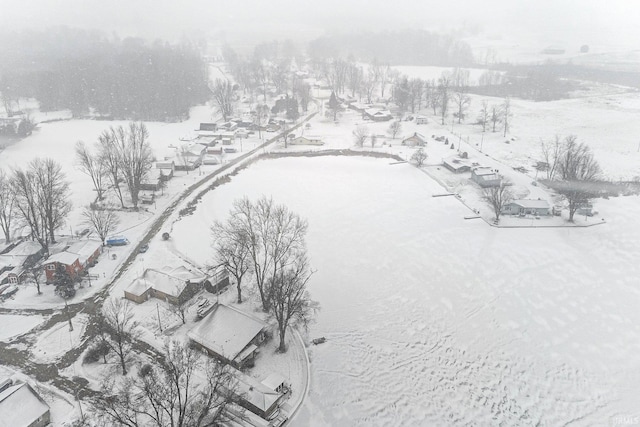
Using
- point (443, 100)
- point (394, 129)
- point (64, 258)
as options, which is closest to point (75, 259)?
point (64, 258)

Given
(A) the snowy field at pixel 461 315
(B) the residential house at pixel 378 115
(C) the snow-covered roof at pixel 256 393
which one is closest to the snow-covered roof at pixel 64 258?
(A) the snowy field at pixel 461 315

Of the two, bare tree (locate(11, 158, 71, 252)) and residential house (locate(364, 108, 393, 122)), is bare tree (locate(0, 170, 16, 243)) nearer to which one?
bare tree (locate(11, 158, 71, 252))

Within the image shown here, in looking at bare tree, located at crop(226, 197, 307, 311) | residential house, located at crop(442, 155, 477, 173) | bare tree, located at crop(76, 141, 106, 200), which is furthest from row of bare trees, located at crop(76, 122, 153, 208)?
residential house, located at crop(442, 155, 477, 173)

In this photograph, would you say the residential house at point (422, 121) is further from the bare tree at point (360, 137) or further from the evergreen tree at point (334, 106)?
the evergreen tree at point (334, 106)

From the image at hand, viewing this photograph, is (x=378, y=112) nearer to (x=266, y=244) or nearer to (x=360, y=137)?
(x=360, y=137)

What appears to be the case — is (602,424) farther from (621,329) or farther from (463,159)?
(463,159)
